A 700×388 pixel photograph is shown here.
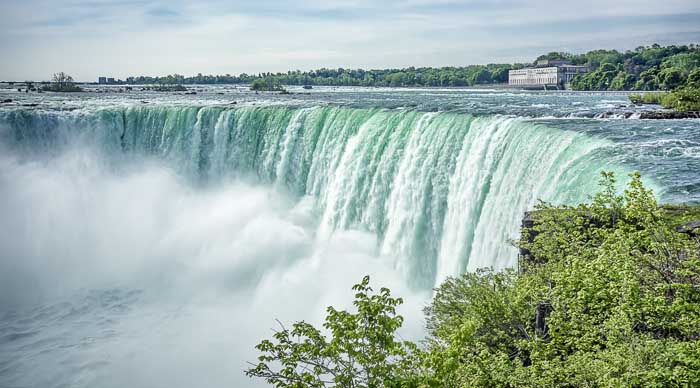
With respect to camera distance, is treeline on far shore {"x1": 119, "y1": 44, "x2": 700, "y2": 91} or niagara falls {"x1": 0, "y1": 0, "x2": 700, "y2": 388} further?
treeline on far shore {"x1": 119, "y1": 44, "x2": 700, "y2": 91}

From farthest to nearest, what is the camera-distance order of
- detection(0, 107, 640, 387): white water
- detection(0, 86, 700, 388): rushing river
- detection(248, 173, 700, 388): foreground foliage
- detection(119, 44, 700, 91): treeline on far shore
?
detection(119, 44, 700, 91): treeline on far shore < detection(0, 107, 640, 387): white water < detection(0, 86, 700, 388): rushing river < detection(248, 173, 700, 388): foreground foliage

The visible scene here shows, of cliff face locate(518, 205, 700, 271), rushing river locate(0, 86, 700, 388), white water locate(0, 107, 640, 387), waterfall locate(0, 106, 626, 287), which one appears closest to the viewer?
cliff face locate(518, 205, 700, 271)

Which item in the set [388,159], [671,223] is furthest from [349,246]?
[671,223]

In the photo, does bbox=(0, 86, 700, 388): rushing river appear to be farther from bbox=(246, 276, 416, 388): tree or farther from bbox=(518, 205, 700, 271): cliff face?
bbox=(246, 276, 416, 388): tree

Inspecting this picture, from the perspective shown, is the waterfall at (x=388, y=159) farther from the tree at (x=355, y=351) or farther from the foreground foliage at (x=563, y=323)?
the tree at (x=355, y=351)

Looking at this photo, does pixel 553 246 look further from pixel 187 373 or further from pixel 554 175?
pixel 187 373

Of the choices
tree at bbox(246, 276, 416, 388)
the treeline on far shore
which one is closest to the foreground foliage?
tree at bbox(246, 276, 416, 388)

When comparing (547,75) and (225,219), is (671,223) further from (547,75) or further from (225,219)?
(547,75)

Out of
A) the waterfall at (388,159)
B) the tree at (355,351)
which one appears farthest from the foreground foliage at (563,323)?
the waterfall at (388,159)

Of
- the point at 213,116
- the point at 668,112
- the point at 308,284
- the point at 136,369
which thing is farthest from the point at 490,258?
the point at 213,116
